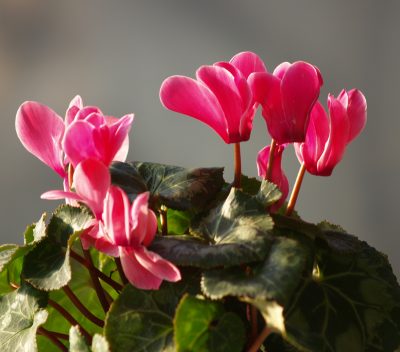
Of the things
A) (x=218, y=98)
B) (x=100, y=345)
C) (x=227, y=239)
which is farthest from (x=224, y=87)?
(x=100, y=345)

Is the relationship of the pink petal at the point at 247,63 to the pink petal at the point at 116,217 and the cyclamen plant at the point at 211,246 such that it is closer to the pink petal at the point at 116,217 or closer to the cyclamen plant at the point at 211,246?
the cyclamen plant at the point at 211,246

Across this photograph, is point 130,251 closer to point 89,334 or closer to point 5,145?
point 89,334

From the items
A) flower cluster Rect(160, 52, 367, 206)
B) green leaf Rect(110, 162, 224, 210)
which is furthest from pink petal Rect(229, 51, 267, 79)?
green leaf Rect(110, 162, 224, 210)

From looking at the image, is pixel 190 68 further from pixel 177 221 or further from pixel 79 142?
pixel 79 142

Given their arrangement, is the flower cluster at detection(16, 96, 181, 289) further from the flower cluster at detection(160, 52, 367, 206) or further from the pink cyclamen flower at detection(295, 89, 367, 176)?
the pink cyclamen flower at detection(295, 89, 367, 176)

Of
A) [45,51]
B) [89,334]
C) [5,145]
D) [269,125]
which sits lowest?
[5,145]

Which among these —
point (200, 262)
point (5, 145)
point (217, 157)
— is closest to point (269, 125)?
point (200, 262)
